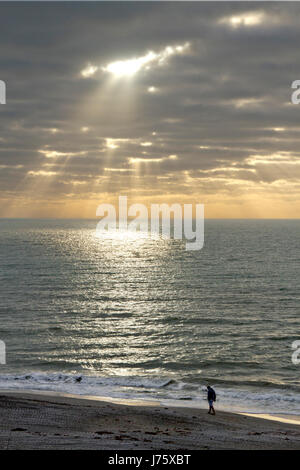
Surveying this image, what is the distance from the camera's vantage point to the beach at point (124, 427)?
919 inches

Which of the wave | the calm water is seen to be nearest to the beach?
the wave

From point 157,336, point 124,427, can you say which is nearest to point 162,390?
point 124,427

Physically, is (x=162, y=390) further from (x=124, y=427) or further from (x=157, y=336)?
(x=157, y=336)

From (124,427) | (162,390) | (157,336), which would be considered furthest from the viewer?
(157,336)

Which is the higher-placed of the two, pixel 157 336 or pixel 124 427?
pixel 157 336

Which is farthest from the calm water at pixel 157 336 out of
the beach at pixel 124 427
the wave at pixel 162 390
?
the beach at pixel 124 427

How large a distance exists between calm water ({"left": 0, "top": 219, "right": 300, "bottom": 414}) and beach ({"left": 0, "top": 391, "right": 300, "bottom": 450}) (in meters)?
4.93

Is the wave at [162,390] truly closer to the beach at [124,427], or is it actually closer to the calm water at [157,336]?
the calm water at [157,336]

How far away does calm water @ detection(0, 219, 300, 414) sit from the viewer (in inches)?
1545

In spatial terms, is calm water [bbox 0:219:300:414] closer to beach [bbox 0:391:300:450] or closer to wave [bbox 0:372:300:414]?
wave [bbox 0:372:300:414]

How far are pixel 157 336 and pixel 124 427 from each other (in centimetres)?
2647

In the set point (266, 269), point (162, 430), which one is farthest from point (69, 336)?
point (266, 269)

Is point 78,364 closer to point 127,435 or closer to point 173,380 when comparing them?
point 173,380

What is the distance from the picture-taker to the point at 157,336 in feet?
175
